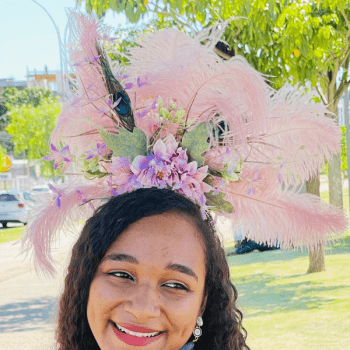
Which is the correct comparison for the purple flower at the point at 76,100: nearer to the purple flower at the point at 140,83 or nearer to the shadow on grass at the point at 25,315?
the purple flower at the point at 140,83

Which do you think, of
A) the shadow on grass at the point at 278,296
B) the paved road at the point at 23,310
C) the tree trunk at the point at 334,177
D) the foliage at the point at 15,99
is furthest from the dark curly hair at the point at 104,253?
the foliage at the point at 15,99

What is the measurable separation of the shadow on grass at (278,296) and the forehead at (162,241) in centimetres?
518

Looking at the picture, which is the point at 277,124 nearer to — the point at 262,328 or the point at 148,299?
the point at 148,299

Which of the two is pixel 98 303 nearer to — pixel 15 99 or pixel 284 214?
pixel 284 214

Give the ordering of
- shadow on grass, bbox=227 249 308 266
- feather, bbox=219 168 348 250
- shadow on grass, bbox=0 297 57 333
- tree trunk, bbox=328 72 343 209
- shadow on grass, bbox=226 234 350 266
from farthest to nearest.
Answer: shadow on grass, bbox=227 249 308 266 → shadow on grass, bbox=226 234 350 266 → tree trunk, bbox=328 72 343 209 → shadow on grass, bbox=0 297 57 333 → feather, bbox=219 168 348 250

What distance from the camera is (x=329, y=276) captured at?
27.3ft

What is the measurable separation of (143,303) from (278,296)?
617 centimetres

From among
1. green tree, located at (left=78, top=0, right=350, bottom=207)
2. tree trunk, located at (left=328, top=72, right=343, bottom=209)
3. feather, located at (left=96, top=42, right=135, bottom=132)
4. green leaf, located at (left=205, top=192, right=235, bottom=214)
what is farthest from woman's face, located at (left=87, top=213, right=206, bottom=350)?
tree trunk, located at (left=328, top=72, right=343, bottom=209)

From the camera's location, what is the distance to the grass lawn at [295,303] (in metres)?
5.68

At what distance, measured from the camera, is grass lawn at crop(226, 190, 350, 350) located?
5.68 m

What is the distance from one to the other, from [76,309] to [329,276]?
697 centimetres

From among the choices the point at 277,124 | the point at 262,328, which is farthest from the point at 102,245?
the point at 262,328

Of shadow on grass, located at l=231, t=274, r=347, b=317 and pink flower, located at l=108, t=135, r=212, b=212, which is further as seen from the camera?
shadow on grass, located at l=231, t=274, r=347, b=317

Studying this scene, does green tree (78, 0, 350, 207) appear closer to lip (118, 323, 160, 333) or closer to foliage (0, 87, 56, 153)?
lip (118, 323, 160, 333)
